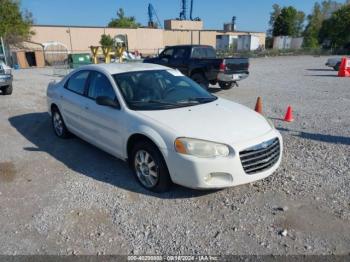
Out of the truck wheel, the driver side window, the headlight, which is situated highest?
the driver side window

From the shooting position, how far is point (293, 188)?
3.80m

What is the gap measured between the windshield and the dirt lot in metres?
1.10

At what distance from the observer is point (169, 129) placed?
340 centimetres

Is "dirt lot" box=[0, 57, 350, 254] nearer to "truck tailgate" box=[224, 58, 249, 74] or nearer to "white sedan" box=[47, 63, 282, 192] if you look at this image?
"white sedan" box=[47, 63, 282, 192]

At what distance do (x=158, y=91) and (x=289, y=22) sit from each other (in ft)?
266

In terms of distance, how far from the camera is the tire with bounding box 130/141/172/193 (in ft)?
11.5

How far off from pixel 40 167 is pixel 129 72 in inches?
79.7

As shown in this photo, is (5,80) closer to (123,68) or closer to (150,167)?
(123,68)

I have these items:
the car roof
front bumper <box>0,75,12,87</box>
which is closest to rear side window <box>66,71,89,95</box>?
the car roof

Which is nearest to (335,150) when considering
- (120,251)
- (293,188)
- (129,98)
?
(293,188)

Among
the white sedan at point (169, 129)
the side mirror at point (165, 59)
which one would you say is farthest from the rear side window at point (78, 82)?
the side mirror at point (165, 59)

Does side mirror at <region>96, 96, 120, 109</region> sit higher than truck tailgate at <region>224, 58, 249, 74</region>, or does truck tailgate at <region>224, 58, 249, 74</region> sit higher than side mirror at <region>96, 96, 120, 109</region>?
side mirror at <region>96, 96, 120, 109</region>

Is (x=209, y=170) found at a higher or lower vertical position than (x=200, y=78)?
higher

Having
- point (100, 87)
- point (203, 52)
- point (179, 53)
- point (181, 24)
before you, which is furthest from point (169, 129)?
point (181, 24)
